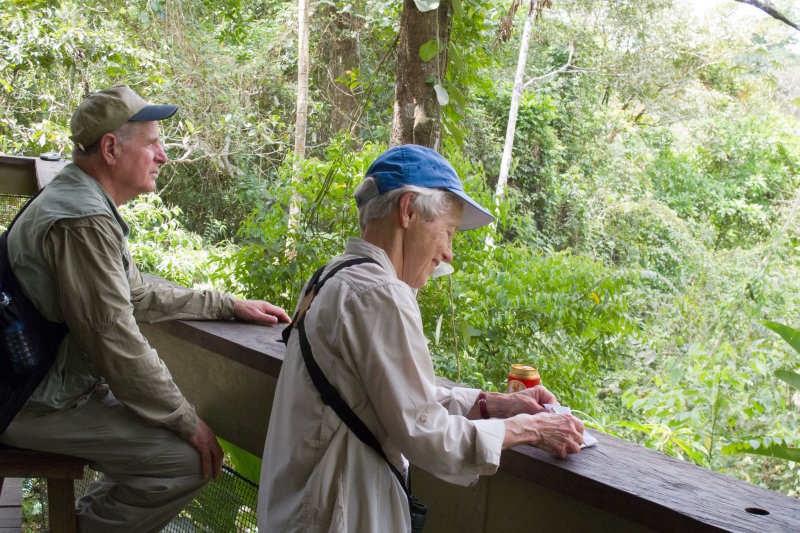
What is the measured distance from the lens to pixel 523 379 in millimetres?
1407

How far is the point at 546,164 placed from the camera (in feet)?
50.3

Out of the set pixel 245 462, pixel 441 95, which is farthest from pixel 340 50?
pixel 245 462

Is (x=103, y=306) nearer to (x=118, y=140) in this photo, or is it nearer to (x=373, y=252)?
(x=118, y=140)

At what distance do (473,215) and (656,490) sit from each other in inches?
23.9

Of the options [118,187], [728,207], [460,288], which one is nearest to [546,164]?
[728,207]

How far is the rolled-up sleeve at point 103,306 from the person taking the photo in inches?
60.8

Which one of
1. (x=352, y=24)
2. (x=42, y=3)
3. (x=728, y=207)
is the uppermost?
(x=352, y=24)

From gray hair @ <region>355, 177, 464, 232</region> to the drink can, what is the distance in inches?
15.6

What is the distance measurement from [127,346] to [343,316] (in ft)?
2.43

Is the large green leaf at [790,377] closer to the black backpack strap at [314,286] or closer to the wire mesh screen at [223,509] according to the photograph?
the black backpack strap at [314,286]

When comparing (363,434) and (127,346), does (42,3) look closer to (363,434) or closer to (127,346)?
(127,346)

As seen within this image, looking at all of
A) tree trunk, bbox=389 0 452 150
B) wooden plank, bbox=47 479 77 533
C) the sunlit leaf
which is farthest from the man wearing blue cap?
tree trunk, bbox=389 0 452 150

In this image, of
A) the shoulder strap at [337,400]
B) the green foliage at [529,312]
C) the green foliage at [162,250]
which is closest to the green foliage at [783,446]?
the shoulder strap at [337,400]

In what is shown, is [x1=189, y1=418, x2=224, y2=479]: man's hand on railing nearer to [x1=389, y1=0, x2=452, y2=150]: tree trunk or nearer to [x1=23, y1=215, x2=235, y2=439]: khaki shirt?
[x1=23, y1=215, x2=235, y2=439]: khaki shirt
